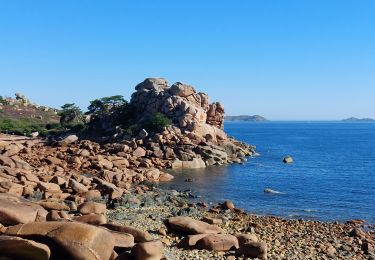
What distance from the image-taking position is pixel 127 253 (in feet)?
63.2

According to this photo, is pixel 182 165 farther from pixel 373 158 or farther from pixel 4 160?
pixel 373 158

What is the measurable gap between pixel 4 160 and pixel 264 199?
27232 millimetres

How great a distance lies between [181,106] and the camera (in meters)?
88.8

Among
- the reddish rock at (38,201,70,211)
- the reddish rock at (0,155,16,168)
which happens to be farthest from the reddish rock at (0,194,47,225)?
the reddish rock at (0,155,16,168)

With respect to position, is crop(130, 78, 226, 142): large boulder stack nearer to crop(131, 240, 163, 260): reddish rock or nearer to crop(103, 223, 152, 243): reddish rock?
crop(103, 223, 152, 243): reddish rock

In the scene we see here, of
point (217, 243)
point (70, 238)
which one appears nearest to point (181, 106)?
point (217, 243)

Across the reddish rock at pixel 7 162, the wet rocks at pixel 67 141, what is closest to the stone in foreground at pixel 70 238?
the reddish rock at pixel 7 162

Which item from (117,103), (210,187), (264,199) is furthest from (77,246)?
(117,103)

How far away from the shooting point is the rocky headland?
18.6 meters

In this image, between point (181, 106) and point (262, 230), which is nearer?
point (262, 230)

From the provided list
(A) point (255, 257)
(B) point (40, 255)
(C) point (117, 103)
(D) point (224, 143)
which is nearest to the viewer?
(B) point (40, 255)

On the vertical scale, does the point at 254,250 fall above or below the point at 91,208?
below

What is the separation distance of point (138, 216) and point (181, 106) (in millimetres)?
57788

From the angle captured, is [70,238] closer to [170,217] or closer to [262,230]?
[170,217]
